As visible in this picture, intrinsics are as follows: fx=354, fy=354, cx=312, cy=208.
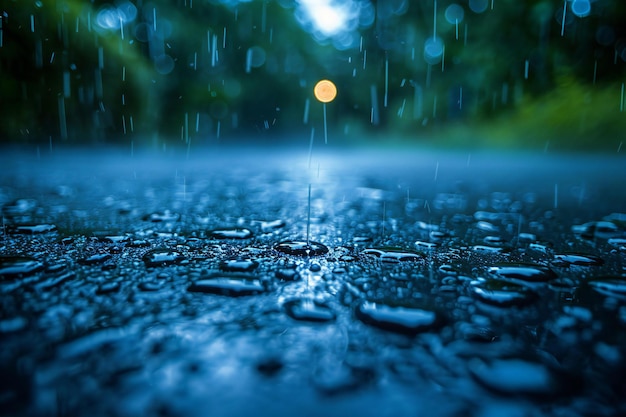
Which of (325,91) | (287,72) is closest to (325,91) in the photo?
(325,91)

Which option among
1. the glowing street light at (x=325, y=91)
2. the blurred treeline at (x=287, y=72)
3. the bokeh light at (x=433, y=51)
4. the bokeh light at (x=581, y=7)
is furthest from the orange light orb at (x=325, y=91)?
the bokeh light at (x=581, y=7)

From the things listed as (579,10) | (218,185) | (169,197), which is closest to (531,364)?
(169,197)

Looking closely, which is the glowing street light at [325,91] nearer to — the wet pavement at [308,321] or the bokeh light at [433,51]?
the bokeh light at [433,51]

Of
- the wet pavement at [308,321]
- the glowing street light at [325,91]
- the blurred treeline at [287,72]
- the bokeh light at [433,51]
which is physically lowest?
the wet pavement at [308,321]

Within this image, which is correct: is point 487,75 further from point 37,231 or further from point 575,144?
point 37,231

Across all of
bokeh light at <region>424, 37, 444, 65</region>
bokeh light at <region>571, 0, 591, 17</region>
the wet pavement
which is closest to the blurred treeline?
bokeh light at <region>571, 0, 591, 17</region>
